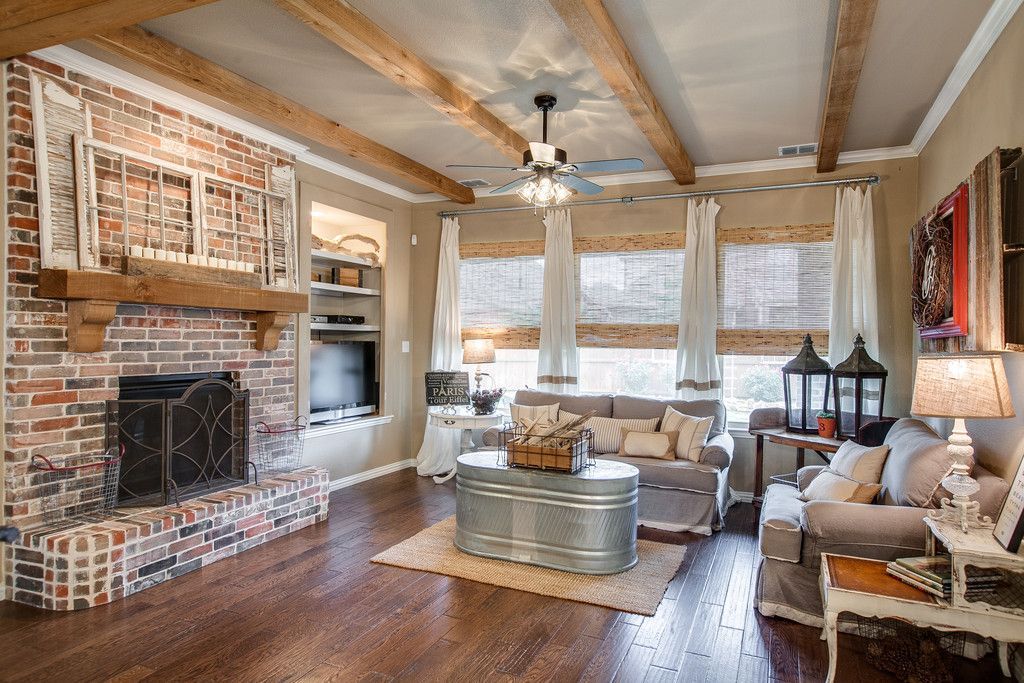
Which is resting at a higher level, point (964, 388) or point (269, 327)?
point (269, 327)

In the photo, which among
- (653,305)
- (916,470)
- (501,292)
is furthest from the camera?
(501,292)

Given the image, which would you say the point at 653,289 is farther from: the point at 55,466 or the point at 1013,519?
the point at 55,466

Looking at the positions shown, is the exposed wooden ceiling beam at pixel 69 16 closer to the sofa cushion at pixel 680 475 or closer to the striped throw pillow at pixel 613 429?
the striped throw pillow at pixel 613 429

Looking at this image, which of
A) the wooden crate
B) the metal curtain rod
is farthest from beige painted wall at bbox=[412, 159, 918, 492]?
the wooden crate

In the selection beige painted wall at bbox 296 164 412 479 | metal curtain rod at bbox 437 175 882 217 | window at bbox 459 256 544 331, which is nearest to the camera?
metal curtain rod at bbox 437 175 882 217

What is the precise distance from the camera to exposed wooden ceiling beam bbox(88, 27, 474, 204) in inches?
126

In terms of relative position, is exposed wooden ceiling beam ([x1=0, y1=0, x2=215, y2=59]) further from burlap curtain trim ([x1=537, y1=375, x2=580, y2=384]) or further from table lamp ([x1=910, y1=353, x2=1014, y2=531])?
burlap curtain trim ([x1=537, y1=375, x2=580, y2=384])

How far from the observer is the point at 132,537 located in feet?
10.9

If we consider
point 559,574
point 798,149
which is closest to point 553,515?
point 559,574

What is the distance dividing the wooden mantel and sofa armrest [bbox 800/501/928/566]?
3.55 meters

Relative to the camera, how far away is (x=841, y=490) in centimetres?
331

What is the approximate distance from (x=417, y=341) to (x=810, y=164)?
4052 mm

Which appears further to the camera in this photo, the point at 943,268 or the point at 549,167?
the point at 549,167

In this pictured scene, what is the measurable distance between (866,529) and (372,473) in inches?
173
